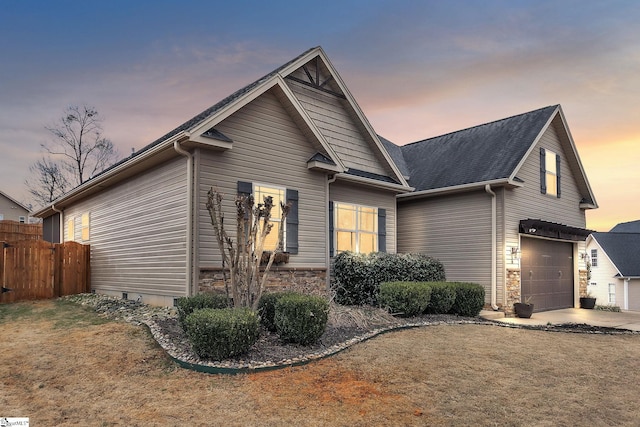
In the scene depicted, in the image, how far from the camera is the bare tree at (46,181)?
99.2ft

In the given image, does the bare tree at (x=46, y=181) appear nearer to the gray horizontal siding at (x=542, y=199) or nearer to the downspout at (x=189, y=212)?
the downspout at (x=189, y=212)

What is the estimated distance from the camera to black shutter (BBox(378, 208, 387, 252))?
1390cm

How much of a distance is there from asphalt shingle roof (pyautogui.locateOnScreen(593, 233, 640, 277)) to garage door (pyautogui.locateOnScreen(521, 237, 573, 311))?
17.8m

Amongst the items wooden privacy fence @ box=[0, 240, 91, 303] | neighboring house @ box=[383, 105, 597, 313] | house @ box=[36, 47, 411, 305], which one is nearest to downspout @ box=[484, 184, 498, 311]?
neighboring house @ box=[383, 105, 597, 313]

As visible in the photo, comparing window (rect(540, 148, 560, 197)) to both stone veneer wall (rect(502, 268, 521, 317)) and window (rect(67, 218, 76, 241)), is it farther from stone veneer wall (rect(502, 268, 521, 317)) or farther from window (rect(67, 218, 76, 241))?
window (rect(67, 218, 76, 241))

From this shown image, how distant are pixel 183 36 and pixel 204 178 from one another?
6036 mm

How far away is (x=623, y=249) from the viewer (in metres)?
31.9

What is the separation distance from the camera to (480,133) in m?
16.4

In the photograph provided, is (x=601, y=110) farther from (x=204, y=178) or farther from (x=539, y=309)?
(x=204, y=178)

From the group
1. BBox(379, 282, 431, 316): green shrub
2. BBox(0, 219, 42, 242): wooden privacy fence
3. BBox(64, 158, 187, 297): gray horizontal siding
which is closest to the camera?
BBox(64, 158, 187, 297): gray horizontal siding

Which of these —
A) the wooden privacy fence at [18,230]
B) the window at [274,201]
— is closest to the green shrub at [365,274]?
the window at [274,201]

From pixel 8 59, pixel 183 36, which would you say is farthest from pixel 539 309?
pixel 8 59

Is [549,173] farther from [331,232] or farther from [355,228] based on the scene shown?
[331,232]

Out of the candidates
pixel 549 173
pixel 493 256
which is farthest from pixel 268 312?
pixel 549 173
